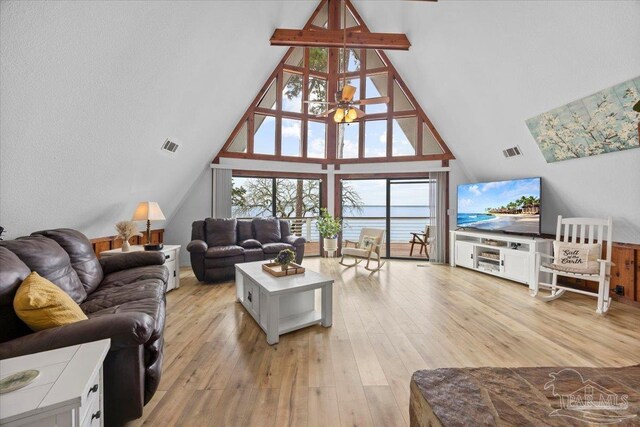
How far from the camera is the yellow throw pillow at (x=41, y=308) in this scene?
1218 mm

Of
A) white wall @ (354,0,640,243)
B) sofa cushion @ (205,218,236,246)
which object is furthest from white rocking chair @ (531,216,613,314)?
sofa cushion @ (205,218,236,246)

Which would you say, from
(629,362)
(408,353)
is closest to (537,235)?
(629,362)

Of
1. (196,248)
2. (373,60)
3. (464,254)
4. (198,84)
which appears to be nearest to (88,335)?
(196,248)

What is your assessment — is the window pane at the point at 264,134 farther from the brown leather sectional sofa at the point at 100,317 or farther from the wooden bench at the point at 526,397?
the wooden bench at the point at 526,397

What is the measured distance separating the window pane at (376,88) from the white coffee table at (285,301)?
15.7 ft

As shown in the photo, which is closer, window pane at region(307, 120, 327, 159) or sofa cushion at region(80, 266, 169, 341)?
sofa cushion at region(80, 266, 169, 341)

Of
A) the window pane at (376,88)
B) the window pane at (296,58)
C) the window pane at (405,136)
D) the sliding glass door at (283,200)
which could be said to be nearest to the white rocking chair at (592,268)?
the window pane at (405,136)

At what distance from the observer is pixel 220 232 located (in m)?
4.57

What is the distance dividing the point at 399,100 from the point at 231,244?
4.82 metres

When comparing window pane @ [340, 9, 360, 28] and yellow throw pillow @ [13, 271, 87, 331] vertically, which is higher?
window pane @ [340, 9, 360, 28]

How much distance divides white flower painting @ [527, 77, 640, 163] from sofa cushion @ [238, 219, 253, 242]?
183 inches

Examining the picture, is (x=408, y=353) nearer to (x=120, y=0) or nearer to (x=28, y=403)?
(x=28, y=403)

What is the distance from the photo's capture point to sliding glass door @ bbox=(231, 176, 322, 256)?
580 cm

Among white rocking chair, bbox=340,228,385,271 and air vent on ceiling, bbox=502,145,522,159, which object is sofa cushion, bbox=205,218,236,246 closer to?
A: white rocking chair, bbox=340,228,385,271
